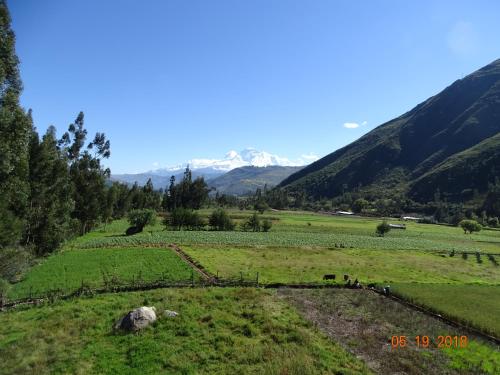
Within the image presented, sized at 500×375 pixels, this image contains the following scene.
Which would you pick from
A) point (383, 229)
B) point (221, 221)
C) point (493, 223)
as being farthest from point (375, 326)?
point (493, 223)

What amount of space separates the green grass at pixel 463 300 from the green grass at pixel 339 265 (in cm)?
516

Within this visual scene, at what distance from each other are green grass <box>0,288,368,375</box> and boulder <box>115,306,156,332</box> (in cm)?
68

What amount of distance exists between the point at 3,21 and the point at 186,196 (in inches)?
5996

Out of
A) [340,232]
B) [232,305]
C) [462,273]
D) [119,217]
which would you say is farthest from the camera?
[119,217]

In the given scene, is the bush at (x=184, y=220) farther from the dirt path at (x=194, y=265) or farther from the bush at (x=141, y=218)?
the dirt path at (x=194, y=265)

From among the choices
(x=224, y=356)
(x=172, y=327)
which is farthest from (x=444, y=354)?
(x=172, y=327)

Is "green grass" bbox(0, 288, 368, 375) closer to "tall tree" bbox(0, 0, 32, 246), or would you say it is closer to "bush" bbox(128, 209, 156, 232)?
"tall tree" bbox(0, 0, 32, 246)

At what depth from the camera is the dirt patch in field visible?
22891mm

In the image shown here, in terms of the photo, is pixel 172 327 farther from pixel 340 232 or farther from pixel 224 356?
pixel 340 232

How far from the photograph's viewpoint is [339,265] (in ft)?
196

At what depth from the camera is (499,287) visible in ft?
157

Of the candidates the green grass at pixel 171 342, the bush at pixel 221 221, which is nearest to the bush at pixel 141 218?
the bush at pixel 221 221

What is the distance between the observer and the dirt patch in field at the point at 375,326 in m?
22.9

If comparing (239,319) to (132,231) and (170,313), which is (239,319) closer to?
(170,313)
